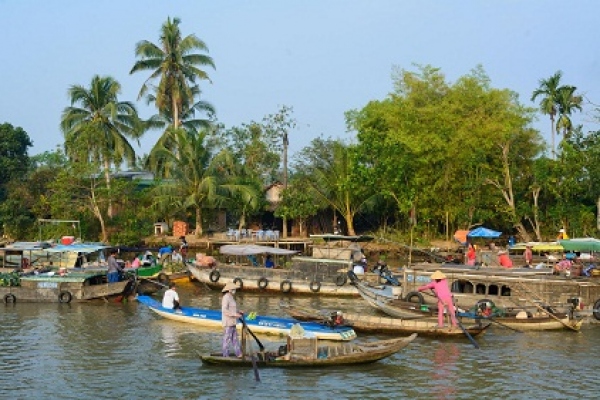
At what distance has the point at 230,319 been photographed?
52.9ft

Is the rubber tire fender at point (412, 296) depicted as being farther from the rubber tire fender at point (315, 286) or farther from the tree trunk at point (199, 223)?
the tree trunk at point (199, 223)

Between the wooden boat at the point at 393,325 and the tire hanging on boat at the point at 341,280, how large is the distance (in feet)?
24.5

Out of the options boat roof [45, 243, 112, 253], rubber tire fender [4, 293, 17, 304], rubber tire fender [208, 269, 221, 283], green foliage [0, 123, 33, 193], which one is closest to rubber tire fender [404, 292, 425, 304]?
rubber tire fender [208, 269, 221, 283]

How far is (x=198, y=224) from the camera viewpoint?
44719 mm

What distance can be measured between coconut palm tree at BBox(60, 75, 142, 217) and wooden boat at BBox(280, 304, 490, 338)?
85.1 ft

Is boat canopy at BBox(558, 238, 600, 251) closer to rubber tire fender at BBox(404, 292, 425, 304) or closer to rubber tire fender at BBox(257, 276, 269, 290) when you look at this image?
rubber tire fender at BBox(404, 292, 425, 304)

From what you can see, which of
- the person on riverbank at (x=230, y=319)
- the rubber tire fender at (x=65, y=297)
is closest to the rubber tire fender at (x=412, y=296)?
the person on riverbank at (x=230, y=319)

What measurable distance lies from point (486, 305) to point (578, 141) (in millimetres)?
24773

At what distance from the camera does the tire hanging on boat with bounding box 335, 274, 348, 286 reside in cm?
2947

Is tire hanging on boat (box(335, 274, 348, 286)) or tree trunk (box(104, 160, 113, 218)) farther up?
tree trunk (box(104, 160, 113, 218))

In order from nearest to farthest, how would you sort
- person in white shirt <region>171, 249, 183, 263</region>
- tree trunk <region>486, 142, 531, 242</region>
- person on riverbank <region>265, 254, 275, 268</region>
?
1. person on riverbank <region>265, 254, 275, 268</region>
2. person in white shirt <region>171, 249, 183, 263</region>
3. tree trunk <region>486, 142, 531, 242</region>

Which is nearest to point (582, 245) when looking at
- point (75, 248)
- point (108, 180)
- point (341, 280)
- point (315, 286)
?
point (341, 280)

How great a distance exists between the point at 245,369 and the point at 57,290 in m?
12.3

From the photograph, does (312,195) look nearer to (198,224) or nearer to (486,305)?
(198,224)
